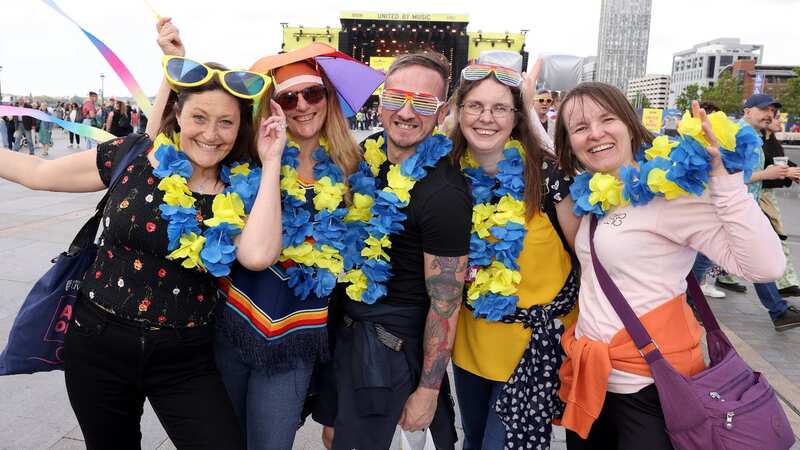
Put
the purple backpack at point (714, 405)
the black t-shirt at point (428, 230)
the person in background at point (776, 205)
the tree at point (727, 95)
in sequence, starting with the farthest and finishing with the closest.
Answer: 1. the tree at point (727, 95)
2. the person in background at point (776, 205)
3. the black t-shirt at point (428, 230)
4. the purple backpack at point (714, 405)

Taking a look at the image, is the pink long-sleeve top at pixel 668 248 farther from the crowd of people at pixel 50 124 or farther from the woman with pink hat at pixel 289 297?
the crowd of people at pixel 50 124

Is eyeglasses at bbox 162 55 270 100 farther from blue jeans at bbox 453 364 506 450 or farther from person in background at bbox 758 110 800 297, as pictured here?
person in background at bbox 758 110 800 297

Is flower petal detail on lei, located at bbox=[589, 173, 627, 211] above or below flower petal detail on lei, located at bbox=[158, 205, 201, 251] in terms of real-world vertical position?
above

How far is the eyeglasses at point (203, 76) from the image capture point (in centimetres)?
177

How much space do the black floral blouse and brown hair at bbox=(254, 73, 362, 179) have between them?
0.53m

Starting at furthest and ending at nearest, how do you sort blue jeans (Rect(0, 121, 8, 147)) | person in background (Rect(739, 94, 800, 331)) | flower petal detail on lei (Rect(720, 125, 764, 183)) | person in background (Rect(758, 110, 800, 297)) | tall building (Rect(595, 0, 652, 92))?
tall building (Rect(595, 0, 652, 92))
blue jeans (Rect(0, 121, 8, 147))
person in background (Rect(758, 110, 800, 297))
person in background (Rect(739, 94, 800, 331))
flower petal detail on lei (Rect(720, 125, 764, 183))

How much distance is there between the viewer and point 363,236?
2.01m

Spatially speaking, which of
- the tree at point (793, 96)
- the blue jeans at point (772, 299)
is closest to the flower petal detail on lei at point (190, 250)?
the blue jeans at point (772, 299)

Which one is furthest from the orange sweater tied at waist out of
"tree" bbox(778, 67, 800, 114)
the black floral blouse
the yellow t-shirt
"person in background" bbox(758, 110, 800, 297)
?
"tree" bbox(778, 67, 800, 114)

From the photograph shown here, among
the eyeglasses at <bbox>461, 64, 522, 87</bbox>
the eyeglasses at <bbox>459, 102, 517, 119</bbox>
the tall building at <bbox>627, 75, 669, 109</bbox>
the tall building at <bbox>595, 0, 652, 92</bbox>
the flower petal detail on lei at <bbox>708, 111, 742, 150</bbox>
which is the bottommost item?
the flower petal detail on lei at <bbox>708, 111, 742, 150</bbox>

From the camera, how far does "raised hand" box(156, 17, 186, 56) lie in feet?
6.80

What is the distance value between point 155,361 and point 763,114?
5.37m

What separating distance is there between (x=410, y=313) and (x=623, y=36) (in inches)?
6535

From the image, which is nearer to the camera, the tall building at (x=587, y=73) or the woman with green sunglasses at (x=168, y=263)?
the woman with green sunglasses at (x=168, y=263)
